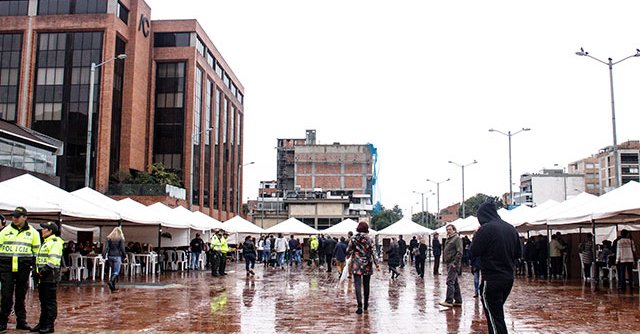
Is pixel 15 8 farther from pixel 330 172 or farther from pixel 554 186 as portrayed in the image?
pixel 554 186

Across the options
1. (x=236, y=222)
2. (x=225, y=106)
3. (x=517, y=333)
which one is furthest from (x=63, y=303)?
(x=225, y=106)

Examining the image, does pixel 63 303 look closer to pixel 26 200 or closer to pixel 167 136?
pixel 26 200

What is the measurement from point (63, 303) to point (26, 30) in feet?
139

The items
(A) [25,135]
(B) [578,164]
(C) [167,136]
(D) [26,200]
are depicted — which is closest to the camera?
(D) [26,200]

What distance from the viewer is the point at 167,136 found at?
56.6m

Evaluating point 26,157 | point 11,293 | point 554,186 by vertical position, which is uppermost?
point 554,186

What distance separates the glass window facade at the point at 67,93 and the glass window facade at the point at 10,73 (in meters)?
1.62

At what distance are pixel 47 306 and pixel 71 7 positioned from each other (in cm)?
4532

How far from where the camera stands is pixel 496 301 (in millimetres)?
6957

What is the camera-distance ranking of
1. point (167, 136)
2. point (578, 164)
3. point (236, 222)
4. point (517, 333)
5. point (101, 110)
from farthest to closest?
1. point (578, 164)
2. point (167, 136)
3. point (101, 110)
4. point (236, 222)
5. point (517, 333)

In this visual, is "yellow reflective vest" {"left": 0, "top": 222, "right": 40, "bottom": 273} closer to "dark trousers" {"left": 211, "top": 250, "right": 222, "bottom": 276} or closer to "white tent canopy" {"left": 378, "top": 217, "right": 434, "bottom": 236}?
"dark trousers" {"left": 211, "top": 250, "right": 222, "bottom": 276}

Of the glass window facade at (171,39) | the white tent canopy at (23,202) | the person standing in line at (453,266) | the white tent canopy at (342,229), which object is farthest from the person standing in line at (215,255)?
the glass window facade at (171,39)

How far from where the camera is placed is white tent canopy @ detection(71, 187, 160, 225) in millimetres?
19172

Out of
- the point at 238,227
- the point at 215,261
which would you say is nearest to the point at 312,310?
the point at 215,261
